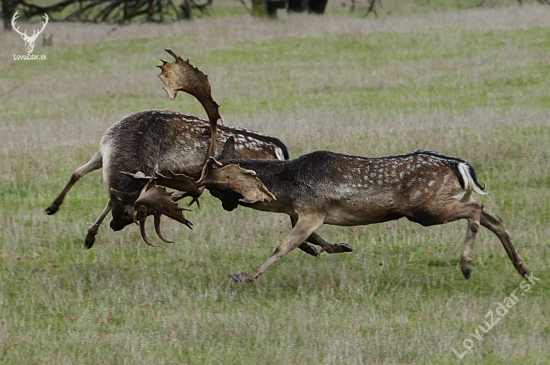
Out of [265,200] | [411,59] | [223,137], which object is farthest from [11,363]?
[411,59]

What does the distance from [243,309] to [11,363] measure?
168cm

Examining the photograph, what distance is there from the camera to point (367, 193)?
287 inches

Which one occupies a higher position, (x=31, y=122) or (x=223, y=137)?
(x=223, y=137)

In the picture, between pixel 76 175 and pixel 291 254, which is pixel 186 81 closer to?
pixel 291 254

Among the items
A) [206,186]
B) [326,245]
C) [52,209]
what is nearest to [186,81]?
[206,186]

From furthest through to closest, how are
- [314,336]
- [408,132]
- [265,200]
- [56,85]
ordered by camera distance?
[56,85], [408,132], [265,200], [314,336]

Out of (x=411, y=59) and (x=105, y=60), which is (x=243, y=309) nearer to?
(x=411, y=59)

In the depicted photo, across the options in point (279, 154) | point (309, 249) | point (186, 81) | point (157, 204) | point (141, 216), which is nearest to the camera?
point (157, 204)

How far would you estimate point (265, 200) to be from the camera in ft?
24.2

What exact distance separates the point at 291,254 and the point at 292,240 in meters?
1.07

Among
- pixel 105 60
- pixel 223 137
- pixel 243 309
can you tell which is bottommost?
pixel 105 60

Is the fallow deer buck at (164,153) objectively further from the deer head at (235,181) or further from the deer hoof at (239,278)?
the deer hoof at (239,278)

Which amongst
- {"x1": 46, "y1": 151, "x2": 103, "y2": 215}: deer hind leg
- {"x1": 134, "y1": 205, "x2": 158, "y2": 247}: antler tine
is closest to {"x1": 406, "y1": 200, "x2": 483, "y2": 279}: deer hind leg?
{"x1": 134, "y1": 205, "x2": 158, "y2": 247}: antler tine

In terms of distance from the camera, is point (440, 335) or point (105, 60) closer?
point (440, 335)
